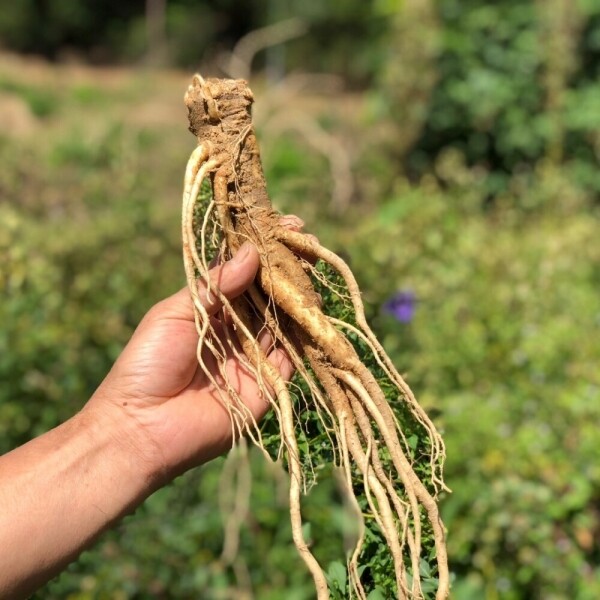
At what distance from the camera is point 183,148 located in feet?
24.1

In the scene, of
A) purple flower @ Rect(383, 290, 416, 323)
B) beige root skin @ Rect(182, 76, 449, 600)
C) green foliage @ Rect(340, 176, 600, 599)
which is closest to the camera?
beige root skin @ Rect(182, 76, 449, 600)

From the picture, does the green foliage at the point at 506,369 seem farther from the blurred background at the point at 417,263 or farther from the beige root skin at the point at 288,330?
the beige root skin at the point at 288,330

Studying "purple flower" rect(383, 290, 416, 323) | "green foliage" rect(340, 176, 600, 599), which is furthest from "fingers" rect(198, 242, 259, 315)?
"purple flower" rect(383, 290, 416, 323)

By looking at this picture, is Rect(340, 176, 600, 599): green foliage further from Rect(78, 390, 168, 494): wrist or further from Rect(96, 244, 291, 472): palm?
Rect(78, 390, 168, 494): wrist

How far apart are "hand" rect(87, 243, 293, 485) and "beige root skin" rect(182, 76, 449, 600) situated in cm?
5

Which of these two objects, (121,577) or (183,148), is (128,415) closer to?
(121,577)

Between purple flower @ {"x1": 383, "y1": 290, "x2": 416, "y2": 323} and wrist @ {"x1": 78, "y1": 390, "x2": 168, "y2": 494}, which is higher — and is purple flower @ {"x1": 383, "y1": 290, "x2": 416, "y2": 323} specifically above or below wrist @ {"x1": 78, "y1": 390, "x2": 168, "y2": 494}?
below

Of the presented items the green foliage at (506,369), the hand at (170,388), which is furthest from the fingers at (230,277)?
the green foliage at (506,369)

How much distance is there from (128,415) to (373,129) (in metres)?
5.80

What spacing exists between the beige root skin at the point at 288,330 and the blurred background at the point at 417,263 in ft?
0.61

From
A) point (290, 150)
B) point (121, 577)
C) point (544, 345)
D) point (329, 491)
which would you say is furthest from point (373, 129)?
point (121, 577)

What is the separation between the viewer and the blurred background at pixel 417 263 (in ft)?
7.95

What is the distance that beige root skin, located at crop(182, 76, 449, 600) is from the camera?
4.81 ft

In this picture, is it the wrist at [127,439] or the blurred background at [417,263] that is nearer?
the wrist at [127,439]
